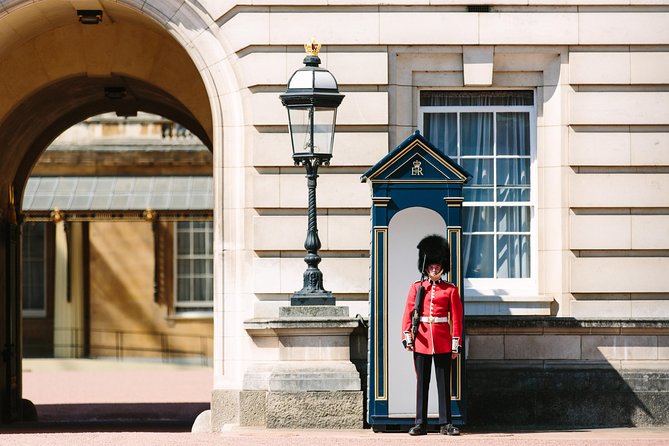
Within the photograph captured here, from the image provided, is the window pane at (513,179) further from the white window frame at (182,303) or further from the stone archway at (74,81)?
the white window frame at (182,303)

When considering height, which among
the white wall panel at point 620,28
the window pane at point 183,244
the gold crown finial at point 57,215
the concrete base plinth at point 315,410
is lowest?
the concrete base plinth at point 315,410

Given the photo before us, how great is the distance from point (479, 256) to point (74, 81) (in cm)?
522

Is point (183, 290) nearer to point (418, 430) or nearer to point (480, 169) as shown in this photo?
point (480, 169)

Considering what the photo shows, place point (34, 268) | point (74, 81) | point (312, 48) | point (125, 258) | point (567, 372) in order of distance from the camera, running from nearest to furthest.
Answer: point (312, 48) < point (567, 372) < point (74, 81) < point (125, 258) < point (34, 268)

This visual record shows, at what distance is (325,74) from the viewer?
41.4 feet

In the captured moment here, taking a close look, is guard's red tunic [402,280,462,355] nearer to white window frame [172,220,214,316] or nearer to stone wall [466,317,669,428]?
stone wall [466,317,669,428]

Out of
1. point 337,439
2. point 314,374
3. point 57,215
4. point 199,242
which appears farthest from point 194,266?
point 337,439

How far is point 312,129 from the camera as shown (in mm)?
12641

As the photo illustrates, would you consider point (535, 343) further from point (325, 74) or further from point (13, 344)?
point (13, 344)

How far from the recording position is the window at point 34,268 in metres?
30.2

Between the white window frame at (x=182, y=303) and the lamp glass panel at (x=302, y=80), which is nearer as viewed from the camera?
the lamp glass panel at (x=302, y=80)

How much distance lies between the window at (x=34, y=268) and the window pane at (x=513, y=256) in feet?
57.0

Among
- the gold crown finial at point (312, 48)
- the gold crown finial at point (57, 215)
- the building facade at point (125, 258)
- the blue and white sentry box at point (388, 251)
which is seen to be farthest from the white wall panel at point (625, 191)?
the building facade at point (125, 258)

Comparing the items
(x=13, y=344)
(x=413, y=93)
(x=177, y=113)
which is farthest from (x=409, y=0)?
(x=13, y=344)
